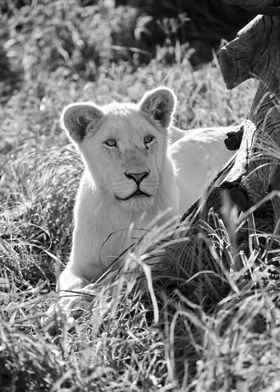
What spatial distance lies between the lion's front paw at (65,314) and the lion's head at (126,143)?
0.71 m

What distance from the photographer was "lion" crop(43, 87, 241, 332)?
535 cm

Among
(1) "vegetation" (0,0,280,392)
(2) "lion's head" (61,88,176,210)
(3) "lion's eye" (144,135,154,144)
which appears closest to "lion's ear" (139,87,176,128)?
(2) "lion's head" (61,88,176,210)

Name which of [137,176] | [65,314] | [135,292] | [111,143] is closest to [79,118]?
[111,143]

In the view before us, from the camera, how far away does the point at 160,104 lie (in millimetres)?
5777

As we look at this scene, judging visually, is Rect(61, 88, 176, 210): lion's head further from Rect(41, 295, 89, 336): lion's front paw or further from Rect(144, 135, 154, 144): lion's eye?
Rect(41, 295, 89, 336): lion's front paw

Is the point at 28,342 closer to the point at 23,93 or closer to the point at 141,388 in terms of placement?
the point at 141,388

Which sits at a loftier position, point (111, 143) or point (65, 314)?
point (111, 143)

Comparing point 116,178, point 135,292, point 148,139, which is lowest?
point 135,292

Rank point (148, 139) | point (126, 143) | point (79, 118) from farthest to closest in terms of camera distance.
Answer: point (79, 118)
point (148, 139)
point (126, 143)

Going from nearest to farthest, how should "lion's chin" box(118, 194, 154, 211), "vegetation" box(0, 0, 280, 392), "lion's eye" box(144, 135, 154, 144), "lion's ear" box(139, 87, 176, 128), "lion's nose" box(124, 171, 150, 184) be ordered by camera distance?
"vegetation" box(0, 0, 280, 392)
"lion's nose" box(124, 171, 150, 184)
"lion's chin" box(118, 194, 154, 211)
"lion's eye" box(144, 135, 154, 144)
"lion's ear" box(139, 87, 176, 128)

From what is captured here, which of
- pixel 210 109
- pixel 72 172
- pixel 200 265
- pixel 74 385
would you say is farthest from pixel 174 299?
pixel 210 109

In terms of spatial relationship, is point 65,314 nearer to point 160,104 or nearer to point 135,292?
point 135,292

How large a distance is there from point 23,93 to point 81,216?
4.86 metres

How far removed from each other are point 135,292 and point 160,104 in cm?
148
